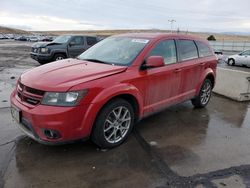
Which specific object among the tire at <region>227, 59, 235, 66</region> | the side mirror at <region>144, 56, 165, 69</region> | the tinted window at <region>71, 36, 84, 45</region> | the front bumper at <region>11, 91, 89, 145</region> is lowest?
the tire at <region>227, 59, 235, 66</region>

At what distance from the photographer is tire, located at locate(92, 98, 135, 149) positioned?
364 centimetres

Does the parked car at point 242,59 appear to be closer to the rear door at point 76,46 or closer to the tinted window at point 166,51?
the rear door at point 76,46

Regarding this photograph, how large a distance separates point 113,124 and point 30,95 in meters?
1.28

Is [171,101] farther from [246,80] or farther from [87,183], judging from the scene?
[246,80]

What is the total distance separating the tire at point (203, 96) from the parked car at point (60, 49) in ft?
28.0

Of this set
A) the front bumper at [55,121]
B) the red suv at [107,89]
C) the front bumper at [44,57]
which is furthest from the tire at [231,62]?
the front bumper at [55,121]

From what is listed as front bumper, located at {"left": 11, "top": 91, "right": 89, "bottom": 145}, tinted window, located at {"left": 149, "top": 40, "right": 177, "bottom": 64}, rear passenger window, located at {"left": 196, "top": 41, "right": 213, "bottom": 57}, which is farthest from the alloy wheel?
rear passenger window, located at {"left": 196, "top": 41, "right": 213, "bottom": 57}

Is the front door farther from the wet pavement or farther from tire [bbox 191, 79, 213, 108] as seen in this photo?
the wet pavement

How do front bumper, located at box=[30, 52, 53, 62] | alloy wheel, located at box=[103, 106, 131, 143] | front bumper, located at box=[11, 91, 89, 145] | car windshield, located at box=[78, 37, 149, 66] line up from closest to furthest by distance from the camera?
front bumper, located at box=[11, 91, 89, 145] → alloy wheel, located at box=[103, 106, 131, 143] → car windshield, located at box=[78, 37, 149, 66] → front bumper, located at box=[30, 52, 53, 62]

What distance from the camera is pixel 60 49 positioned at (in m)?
13.0

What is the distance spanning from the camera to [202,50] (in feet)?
19.5

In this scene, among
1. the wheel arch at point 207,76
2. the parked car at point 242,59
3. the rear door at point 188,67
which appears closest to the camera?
the rear door at point 188,67

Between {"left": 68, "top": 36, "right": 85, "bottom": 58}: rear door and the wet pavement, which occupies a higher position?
{"left": 68, "top": 36, "right": 85, "bottom": 58}: rear door

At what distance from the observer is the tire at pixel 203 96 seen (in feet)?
19.6
